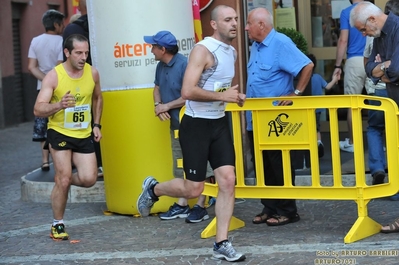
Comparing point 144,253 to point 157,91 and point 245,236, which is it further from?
point 157,91

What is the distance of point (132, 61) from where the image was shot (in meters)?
8.56

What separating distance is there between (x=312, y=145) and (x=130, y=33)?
2.12 meters

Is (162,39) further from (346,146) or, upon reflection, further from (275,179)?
(346,146)

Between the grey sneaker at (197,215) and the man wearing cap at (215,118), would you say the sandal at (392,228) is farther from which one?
the grey sneaker at (197,215)

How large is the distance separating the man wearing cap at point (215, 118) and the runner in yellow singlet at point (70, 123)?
4.20ft

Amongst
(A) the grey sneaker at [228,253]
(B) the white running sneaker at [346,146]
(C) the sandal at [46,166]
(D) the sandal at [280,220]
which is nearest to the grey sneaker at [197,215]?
(D) the sandal at [280,220]

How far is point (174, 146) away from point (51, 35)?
394 cm

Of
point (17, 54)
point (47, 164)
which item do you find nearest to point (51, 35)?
point (47, 164)

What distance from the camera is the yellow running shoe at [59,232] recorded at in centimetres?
792

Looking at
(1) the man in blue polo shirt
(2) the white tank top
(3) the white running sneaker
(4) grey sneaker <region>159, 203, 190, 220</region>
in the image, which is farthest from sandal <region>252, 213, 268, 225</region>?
(3) the white running sneaker

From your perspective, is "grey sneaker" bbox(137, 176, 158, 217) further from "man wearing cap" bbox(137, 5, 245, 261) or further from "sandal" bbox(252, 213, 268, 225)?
"sandal" bbox(252, 213, 268, 225)

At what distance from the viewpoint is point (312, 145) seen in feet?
24.7

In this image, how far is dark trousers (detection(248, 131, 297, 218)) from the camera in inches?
312

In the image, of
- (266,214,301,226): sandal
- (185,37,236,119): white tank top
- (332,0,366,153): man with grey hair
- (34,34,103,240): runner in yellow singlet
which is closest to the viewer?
(185,37,236,119): white tank top
